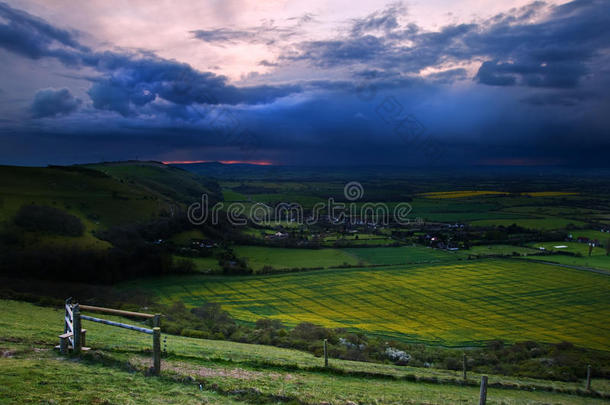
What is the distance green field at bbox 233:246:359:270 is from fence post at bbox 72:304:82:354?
59611 millimetres

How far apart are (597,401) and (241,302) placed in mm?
42169

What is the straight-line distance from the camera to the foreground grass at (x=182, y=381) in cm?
1046

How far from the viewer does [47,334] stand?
1669cm

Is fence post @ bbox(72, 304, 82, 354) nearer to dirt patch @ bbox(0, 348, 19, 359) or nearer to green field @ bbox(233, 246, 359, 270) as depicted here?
dirt patch @ bbox(0, 348, 19, 359)

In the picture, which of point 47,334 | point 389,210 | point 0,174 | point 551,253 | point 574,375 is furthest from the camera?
point 389,210

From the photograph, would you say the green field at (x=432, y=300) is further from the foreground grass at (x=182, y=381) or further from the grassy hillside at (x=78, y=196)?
the grassy hillside at (x=78, y=196)

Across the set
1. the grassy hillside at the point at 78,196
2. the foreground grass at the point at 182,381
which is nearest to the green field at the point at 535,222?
the grassy hillside at the point at 78,196

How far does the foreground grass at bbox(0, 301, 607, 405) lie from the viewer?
412 inches

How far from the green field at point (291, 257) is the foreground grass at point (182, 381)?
56.4 metres

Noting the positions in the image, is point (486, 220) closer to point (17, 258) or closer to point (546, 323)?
point (546, 323)

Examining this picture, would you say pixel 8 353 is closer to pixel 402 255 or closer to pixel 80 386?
pixel 80 386

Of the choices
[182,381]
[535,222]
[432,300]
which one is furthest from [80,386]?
[535,222]

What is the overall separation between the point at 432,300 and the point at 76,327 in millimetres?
51947

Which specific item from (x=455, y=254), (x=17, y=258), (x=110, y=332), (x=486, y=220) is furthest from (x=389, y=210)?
(x=110, y=332)
